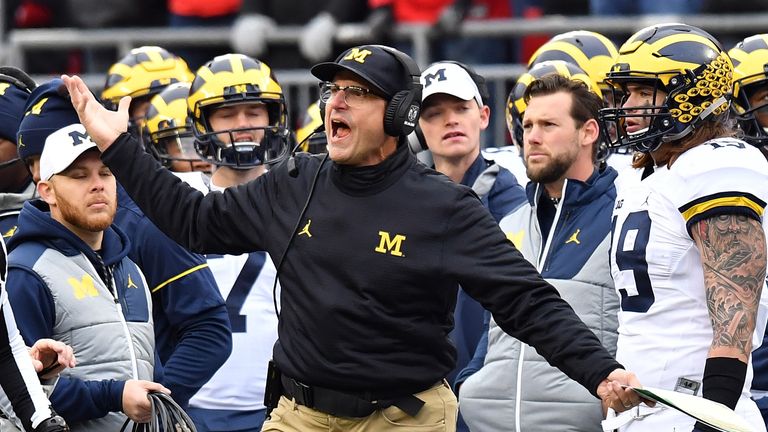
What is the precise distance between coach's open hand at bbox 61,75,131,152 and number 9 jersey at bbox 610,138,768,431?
179 cm

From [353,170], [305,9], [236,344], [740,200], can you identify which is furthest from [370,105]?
[305,9]

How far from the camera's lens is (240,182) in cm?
754

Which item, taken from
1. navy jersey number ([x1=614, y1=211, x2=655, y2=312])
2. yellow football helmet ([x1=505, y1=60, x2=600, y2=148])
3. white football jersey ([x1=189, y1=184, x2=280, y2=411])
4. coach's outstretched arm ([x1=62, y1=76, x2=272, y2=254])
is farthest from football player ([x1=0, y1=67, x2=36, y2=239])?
navy jersey number ([x1=614, y1=211, x2=655, y2=312])

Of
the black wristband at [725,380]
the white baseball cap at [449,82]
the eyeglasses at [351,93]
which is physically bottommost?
the black wristband at [725,380]

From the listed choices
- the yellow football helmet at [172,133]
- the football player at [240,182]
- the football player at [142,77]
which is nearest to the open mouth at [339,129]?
the football player at [240,182]

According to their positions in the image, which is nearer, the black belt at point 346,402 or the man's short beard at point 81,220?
the black belt at point 346,402

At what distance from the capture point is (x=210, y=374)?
21.4 feet

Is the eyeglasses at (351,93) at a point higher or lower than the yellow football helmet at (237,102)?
higher

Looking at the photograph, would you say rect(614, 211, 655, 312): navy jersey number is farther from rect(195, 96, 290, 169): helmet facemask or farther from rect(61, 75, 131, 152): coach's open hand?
rect(195, 96, 290, 169): helmet facemask

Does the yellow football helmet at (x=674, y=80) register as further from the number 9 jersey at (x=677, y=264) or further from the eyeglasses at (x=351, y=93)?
the eyeglasses at (x=351, y=93)

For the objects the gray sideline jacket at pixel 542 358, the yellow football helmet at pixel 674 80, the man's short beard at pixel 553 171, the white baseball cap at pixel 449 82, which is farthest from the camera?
the white baseball cap at pixel 449 82

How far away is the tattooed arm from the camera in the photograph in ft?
16.8

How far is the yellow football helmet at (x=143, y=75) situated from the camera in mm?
9125

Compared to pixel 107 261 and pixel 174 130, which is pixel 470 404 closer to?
pixel 107 261
